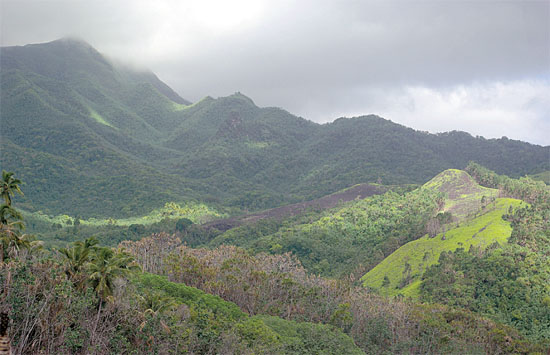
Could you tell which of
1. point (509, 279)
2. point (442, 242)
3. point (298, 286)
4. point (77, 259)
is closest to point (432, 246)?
point (442, 242)

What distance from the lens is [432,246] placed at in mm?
116688

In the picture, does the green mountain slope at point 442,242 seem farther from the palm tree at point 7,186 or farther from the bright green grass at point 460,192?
the palm tree at point 7,186

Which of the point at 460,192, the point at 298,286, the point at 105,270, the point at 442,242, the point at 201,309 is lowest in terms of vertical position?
the point at 298,286

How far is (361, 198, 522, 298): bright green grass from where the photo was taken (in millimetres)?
106562

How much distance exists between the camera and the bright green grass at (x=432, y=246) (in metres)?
107

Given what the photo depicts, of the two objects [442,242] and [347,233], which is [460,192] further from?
[442,242]

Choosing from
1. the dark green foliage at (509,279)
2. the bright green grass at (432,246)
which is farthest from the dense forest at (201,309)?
the bright green grass at (432,246)

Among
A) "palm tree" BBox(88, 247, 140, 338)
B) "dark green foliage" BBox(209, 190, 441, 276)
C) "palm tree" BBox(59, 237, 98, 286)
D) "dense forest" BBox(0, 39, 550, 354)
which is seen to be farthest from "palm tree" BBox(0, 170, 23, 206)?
"dark green foliage" BBox(209, 190, 441, 276)

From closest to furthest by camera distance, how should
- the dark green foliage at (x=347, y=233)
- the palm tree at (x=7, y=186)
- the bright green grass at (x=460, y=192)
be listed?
the palm tree at (x=7, y=186)
the dark green foliage at (x=347, y=233)
the bright green grass at (x=460, y=192)

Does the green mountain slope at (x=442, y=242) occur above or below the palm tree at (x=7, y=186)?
below

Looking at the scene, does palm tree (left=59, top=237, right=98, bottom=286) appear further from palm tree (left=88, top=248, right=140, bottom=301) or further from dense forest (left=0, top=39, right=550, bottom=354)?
palm tree (left=88, top=248, right=140, bottom=301)

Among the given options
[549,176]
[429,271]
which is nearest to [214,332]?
[429,271]

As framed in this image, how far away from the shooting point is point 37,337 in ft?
112

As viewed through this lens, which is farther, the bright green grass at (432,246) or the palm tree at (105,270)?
the bright green grass at (432,246)
